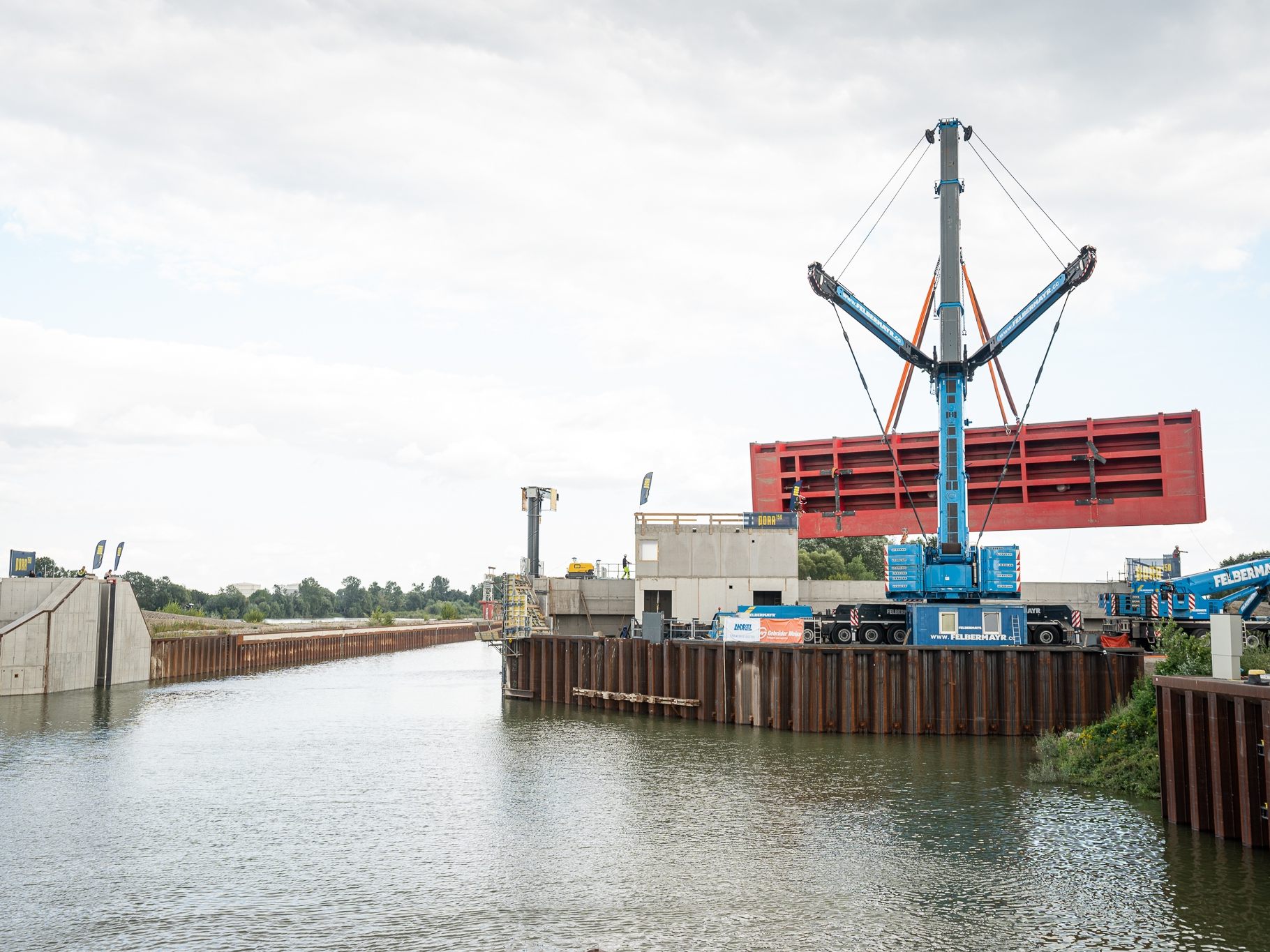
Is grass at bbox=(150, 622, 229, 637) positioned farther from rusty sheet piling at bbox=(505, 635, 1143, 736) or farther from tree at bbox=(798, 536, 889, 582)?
tree at bbox=(798, 536, 889, 582)

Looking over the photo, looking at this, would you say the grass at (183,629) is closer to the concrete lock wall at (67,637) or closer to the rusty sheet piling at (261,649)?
the rusty sheet piling at (261,649)

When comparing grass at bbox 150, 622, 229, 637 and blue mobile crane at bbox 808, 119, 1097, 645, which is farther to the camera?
grass at bbox 150, 622, 229, 637

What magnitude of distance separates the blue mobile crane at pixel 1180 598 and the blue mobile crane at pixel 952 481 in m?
5.40

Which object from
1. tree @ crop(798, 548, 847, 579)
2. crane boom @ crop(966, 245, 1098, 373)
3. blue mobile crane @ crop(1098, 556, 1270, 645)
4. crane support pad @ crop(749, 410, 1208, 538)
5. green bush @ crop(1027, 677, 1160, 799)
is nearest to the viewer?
green bush @ crop(1027, 677, 1160, 799)

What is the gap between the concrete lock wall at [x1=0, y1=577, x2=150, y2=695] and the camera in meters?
47.9

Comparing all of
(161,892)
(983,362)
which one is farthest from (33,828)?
(983,362)

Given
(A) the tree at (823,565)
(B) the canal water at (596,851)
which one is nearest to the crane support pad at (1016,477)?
(B) the canal water at (596,851)

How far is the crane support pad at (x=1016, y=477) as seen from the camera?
51.3m

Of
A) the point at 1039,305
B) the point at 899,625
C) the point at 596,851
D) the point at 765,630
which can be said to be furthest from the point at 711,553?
the point at 596,851

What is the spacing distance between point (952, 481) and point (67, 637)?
1686 inches

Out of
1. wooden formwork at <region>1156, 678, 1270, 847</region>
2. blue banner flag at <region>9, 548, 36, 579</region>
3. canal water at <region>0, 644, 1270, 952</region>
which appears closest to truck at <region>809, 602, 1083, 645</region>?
canal water at <region>0, 644, 1270, 952</region>

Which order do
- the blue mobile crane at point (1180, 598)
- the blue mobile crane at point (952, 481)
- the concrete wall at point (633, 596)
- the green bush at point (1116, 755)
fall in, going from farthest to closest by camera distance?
the concrete wall at point (633, 596)
the blue mobile crane at point (952, 481)
the blue mobile crane at point (1180, 598)
the green bush at point (1116, 755)

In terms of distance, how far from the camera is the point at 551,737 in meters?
34.8

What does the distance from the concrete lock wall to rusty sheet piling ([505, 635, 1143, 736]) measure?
105 ft
